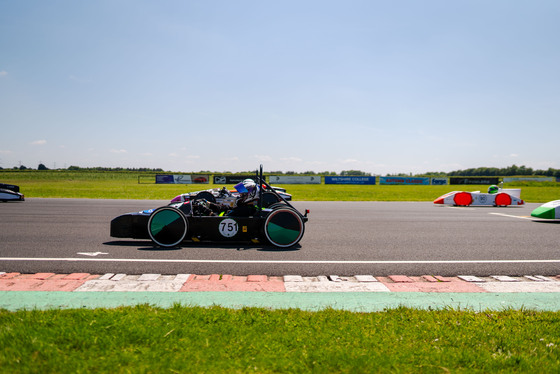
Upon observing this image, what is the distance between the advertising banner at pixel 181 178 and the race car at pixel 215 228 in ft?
146

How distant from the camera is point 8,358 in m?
2.29

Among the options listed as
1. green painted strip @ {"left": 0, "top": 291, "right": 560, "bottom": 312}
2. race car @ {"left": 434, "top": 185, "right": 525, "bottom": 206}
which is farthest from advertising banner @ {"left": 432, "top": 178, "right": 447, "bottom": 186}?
green painted strip @ {"left": 0, "top": 291, "right": 560, "bottom": 312}

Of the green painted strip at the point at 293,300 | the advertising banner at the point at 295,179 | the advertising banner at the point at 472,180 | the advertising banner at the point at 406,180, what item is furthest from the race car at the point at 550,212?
the advertising banner at the point at 472,180

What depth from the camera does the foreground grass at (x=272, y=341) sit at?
7.56ft

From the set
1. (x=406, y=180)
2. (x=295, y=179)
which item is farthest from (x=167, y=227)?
(x=406, y=180)

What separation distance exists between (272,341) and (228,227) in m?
4.06

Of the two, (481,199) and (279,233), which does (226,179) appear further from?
(279,233)

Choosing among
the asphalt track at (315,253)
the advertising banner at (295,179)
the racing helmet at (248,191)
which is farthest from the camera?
the advertising banner at (295,179)

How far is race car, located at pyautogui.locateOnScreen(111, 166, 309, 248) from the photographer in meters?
6.36

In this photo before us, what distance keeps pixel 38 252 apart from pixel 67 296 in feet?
8.74

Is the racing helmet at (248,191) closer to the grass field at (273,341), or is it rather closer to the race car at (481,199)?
the grass field at (273,341)

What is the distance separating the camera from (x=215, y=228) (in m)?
6.55

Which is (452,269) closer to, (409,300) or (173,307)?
(409,300)

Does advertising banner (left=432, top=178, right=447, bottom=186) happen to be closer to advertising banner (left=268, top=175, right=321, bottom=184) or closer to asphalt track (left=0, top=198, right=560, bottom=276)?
advertising banner (left=268, top=175, right=321, bottom=184)
